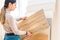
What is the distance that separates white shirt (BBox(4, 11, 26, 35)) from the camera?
0.91m

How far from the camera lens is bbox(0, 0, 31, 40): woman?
2.99 feet

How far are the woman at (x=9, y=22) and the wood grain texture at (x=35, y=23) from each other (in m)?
0.04

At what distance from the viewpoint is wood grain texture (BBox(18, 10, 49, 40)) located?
3.04ft

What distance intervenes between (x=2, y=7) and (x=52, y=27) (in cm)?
38

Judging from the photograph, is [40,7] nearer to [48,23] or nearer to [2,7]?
[48,23]

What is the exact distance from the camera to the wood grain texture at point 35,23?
0.93 m

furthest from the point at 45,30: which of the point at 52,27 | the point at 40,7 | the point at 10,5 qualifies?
the point at 10,5

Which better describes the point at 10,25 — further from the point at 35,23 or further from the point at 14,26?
the point at 35,23

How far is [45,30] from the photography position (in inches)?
36.0

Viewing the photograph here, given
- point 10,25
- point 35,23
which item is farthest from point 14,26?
point 35,23

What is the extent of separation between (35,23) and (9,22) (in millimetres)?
185

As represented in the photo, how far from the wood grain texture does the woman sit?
1.6 inches

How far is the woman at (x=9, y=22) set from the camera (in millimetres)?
912

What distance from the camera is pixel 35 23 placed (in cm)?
95
